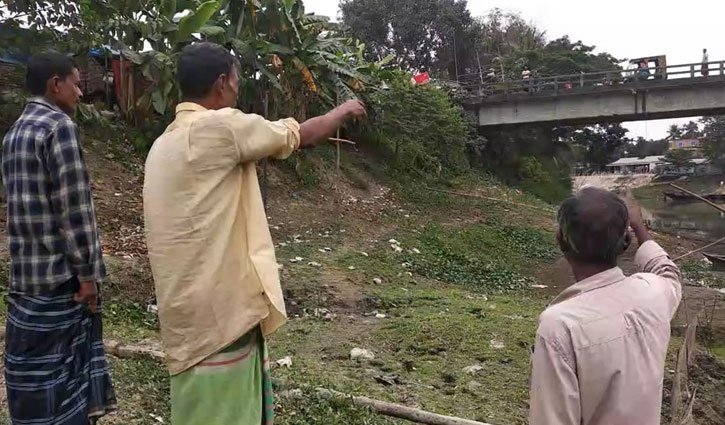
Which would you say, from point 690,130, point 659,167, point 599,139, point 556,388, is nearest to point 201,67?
point 556,388

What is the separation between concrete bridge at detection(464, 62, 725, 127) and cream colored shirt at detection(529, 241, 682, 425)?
65.6 feet

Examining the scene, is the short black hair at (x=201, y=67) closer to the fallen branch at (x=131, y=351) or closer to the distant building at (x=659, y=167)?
the fallen branch at (x=131, y=351)

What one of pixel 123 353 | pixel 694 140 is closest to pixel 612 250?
pixel 123 353

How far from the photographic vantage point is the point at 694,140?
47.6 meters

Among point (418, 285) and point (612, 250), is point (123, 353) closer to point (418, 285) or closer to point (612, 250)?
point (612, 250)

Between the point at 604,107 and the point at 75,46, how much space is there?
17.5 m

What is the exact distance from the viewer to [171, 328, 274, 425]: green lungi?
179cm

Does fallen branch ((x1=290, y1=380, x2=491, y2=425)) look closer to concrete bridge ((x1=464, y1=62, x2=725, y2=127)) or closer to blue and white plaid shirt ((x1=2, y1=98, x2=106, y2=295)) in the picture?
blue and white plaid shirt ((x1=2, y1=98, x2=106, y2=295))

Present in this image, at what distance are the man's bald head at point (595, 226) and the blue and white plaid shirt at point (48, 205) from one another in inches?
62.8

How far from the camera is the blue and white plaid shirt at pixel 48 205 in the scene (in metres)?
2.13

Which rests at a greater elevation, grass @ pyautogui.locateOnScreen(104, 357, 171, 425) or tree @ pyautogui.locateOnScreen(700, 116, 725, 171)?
grass @ pyautogui.locateOnScreen(104, 357, 171, 425)

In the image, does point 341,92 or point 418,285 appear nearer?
point 418,285

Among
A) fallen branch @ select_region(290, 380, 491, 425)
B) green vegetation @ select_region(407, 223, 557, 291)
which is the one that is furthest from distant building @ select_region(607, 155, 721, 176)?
fallen branch @ select_region(290, 380, 491, 425)

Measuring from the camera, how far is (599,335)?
1.38 m
